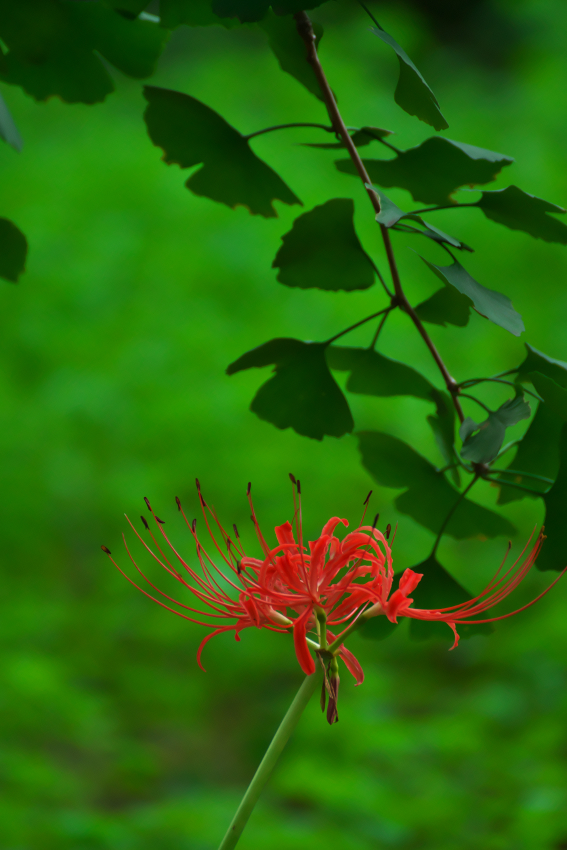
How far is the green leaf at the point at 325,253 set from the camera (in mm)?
305

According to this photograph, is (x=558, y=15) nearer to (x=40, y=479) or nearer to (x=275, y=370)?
(x=40, y=479)

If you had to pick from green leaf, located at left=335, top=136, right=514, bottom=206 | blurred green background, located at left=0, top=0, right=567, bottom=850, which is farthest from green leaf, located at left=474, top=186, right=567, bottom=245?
blurred green background, located at left=0, top=0, right=567, bottom=850

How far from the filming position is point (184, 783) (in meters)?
0.87

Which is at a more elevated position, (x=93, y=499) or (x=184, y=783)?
(x=93, y=499)

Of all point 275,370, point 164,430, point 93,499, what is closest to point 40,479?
point 93,499

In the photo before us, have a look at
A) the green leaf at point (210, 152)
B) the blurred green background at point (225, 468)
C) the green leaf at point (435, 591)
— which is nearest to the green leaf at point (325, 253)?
the green leaf at point (210, 152)

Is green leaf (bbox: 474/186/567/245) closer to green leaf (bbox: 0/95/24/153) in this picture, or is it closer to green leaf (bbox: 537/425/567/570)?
green leaf (bbox: 537/425/567/570)

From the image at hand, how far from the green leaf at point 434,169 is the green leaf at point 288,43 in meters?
0.04

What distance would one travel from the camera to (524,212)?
0.27m

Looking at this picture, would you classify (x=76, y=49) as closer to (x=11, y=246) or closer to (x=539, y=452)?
(x=11, y=246)

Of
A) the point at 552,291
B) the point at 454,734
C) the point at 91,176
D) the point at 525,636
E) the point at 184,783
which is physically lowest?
the point at 184,783

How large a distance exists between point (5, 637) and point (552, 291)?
1.17 m

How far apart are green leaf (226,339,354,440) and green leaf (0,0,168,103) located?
163 mm

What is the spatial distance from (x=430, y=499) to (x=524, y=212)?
0.13 m
